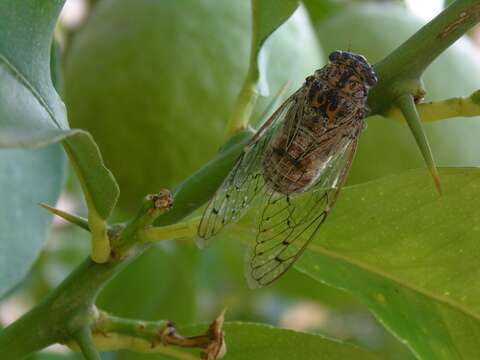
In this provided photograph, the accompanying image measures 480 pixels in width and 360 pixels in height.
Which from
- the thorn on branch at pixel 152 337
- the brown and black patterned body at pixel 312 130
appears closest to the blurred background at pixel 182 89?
the brown and black patterned body at pixel 312 130

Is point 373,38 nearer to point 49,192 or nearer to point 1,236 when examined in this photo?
point 49,192

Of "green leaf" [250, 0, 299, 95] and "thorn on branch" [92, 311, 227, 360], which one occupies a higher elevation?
"green leaf" [250, 0, 299, 95]

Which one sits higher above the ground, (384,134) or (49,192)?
(49,192)

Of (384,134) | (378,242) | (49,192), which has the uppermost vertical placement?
(378,242)

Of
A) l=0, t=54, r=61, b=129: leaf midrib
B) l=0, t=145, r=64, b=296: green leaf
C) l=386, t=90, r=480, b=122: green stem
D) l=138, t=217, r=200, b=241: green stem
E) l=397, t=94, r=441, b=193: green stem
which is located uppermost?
l=0, t=54, r=61, b=129: leaf midrib

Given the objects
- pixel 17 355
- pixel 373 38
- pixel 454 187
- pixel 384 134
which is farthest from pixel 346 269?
pixel 373 38

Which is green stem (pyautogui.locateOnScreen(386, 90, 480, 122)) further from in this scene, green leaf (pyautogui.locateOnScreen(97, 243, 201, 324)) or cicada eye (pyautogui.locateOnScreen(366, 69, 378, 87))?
green leaf (pyautogui.locateOnScreen(97, 243, 201, 324))

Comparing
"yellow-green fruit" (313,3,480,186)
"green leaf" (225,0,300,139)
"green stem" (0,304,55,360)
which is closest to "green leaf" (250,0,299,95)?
"green leaf" (225,0,300,139)

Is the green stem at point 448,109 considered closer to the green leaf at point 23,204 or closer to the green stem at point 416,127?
the green stem at point 416,127
